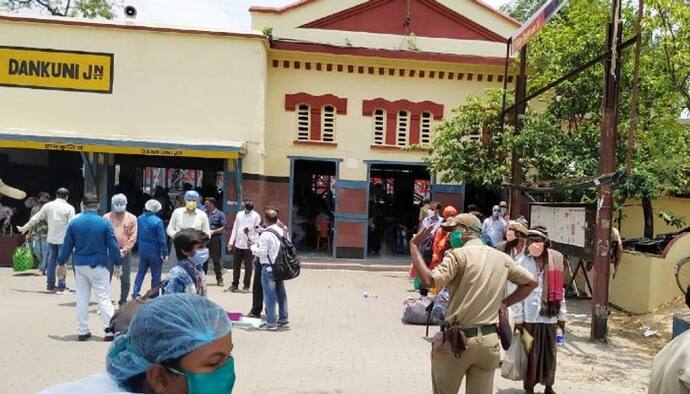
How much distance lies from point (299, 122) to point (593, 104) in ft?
24.2

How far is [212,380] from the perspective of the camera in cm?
170

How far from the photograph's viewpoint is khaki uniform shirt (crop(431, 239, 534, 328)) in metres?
3.87

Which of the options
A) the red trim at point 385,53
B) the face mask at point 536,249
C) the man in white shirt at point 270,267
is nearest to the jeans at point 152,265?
the man in white shirt at point 270,267

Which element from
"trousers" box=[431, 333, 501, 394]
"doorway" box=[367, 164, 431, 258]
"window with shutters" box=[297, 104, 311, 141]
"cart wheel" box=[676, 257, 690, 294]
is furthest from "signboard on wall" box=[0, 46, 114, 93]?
"cart wheel" box=[676, 257, 690, 294]

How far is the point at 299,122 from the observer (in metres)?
15.5

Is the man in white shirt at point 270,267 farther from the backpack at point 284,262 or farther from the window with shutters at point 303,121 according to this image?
the window with shutters at point 303,121

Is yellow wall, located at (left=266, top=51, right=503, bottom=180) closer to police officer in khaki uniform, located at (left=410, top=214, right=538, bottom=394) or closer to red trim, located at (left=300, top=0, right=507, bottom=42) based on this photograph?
red trim, located at (left=300, top=0, right=507, bottom=42)

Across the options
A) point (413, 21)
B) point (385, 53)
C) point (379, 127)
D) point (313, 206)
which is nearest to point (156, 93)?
point (379, 127)

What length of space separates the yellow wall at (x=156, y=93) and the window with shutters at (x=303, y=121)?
1593 mm

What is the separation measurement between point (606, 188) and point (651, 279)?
8.61ft

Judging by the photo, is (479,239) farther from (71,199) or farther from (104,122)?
(71,199)

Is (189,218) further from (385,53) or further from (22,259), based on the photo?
(385,53)

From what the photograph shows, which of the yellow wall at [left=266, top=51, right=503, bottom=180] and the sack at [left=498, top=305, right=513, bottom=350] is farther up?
the yellow wall at [left=266, top=51, right=503, bottom=180]

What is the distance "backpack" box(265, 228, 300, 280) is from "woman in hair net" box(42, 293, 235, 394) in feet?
19.3
